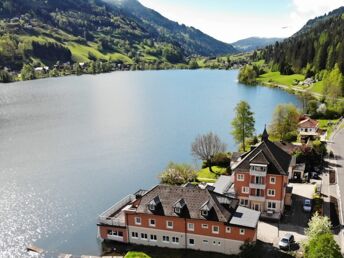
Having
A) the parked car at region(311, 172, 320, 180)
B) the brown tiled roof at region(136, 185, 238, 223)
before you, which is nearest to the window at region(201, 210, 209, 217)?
the brown tiled roof at region(136, 185, 238, 223)

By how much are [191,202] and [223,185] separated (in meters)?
14.4

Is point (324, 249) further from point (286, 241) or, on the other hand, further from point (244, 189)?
point (244, 189)

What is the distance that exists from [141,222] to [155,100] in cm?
13879

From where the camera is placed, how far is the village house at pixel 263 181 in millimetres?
57844

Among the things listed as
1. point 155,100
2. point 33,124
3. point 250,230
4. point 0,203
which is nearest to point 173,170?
point 250,230

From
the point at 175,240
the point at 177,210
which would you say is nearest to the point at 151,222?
the point at 175,240

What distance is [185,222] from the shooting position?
50688 mm

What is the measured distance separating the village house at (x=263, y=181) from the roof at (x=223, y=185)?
8.63 feet

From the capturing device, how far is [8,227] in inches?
2462

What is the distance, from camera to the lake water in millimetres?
63281

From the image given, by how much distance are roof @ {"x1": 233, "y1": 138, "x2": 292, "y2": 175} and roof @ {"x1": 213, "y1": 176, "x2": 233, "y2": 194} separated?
457 cm

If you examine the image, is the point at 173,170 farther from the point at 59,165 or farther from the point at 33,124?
the point at 33,124

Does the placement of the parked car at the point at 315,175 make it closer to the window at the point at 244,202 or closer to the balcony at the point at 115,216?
the window at the point at 244,202

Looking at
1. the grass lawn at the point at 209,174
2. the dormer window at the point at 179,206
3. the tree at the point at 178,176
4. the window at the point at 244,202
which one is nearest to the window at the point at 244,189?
the window at the point at 244,202
